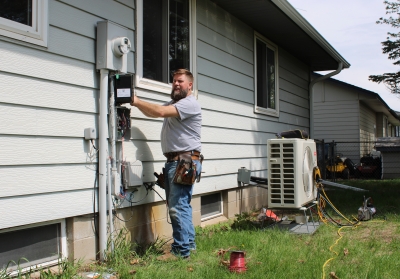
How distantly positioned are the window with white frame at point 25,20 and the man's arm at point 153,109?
93cm

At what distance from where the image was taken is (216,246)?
4.66 metres

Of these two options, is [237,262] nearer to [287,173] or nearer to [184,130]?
[184,130]

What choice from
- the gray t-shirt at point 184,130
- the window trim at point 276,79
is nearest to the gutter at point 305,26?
the window trim at point 276,79

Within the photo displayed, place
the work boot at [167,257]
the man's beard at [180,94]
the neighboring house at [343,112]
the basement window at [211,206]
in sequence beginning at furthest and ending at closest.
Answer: the neighboring house at [343,112] → the basement window at [211,206] → the man's beard at [180,94] → the work boot at [167,257]

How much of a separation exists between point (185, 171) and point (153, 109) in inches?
25.7

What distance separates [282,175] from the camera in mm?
5523

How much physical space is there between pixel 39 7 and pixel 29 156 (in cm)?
112

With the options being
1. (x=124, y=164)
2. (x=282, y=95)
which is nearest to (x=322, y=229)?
(x=124, y=164)

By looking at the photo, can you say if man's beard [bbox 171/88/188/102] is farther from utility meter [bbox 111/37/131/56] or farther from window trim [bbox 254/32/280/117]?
window trim [bbox 254/32/280/117]

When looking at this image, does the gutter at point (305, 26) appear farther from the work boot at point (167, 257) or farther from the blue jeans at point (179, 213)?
the work boot at point (167, 257)

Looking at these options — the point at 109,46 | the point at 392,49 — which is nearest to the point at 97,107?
the point at 109,46

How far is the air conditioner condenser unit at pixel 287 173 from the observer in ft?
17.8

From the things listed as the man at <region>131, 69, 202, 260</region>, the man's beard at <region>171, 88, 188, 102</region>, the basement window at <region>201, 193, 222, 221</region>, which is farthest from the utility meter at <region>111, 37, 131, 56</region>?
the basement window at <region>201, 193, 222, 221</region>

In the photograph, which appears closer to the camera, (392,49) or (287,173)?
(287,173)
